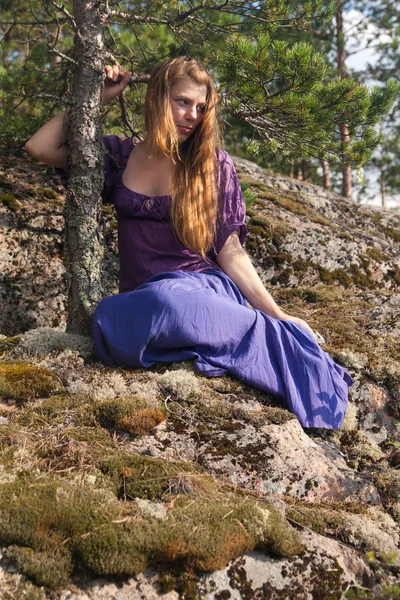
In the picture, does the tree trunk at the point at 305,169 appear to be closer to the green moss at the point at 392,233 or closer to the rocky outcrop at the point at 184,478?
the green moss at the point at 392,233

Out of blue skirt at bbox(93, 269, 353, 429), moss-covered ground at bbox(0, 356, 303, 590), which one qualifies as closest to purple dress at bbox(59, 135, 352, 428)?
blue skirt at bbox(93, 269, 353, 429)

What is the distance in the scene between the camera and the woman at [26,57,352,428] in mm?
3369

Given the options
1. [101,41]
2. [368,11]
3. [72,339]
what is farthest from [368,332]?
[368,11]

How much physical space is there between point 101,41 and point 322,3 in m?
1.79

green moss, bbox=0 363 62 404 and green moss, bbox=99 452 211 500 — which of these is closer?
green moss, bbox=99 452 211 500

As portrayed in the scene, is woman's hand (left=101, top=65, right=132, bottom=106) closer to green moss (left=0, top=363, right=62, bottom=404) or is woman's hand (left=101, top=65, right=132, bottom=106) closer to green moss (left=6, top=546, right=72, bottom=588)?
green moss (left=0, top=363, right=62, bottom=404)

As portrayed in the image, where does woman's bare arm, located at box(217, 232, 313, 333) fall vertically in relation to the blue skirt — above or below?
above

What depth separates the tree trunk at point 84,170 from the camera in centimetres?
400

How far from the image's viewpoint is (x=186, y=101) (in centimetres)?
385

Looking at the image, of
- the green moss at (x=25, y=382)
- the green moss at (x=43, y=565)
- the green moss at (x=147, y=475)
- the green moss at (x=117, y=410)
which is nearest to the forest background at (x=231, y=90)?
the green moss at (x=25, y=382)

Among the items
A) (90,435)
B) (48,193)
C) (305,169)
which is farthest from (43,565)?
(305,169)

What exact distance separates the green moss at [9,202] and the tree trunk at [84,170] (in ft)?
4.65

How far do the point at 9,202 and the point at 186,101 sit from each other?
2.33 meters

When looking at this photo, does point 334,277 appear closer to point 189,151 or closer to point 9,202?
point 189,151
